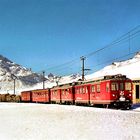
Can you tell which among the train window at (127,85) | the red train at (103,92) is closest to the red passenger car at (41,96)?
the red train at (103,92)

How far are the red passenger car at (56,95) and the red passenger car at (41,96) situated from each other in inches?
102

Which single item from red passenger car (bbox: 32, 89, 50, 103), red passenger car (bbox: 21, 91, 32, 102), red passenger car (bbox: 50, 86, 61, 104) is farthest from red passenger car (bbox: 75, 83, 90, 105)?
red passenger car (bbox: 21, 91, 32, 102)

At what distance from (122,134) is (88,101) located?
2663 centimetres

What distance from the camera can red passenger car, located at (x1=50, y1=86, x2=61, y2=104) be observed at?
206 ft

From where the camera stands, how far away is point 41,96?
258 feet

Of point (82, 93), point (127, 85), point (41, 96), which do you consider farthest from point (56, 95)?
point (127, 85)

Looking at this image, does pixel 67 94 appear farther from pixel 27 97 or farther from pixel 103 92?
pixel 27 97

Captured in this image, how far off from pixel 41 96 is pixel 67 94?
21597mm

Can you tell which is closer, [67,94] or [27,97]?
[67,94]

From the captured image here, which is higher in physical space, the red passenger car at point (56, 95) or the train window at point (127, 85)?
the train window at point (127, 85)

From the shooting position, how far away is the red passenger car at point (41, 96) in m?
72.5

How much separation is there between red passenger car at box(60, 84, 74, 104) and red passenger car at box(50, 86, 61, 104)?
62.7 inches

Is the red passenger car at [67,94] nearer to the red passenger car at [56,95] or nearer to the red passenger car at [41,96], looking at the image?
the red passenger car at [56,95]

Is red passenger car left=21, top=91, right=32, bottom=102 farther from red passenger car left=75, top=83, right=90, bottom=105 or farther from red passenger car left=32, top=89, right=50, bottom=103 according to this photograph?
red passenger car left=75, top=83, right=90, bottom=105
